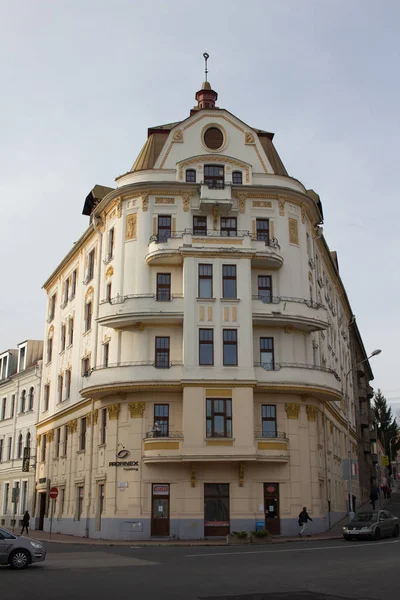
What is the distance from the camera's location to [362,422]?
7906 centimetres

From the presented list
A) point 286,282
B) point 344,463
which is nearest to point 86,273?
point 286,282

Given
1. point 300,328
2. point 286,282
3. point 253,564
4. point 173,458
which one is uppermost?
point 286,282

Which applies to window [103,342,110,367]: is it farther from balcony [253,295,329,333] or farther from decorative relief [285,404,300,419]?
decorative relief [285,404,300,419]

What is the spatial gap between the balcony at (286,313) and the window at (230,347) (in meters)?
1.68

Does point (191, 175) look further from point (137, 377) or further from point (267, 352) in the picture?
point (137, 377)

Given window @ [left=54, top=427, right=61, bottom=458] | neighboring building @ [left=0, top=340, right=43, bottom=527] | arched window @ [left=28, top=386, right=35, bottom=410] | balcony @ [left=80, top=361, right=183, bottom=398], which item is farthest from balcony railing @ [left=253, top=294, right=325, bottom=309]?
arched window @ [left=28, top=386, right=35, bottom=410]

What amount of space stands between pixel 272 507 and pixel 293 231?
54.3 feet

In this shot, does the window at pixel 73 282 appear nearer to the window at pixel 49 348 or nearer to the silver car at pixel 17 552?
the window at pixel 49 348

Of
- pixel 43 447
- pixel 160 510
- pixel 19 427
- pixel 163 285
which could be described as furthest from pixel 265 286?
pixel 19 427

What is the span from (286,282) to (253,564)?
21.6 metres

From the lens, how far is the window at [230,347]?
37781 millimetres

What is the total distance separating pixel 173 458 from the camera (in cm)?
3588

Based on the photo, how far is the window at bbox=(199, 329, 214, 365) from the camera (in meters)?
37.8

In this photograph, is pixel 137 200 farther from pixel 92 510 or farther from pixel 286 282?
pixel 92 510
